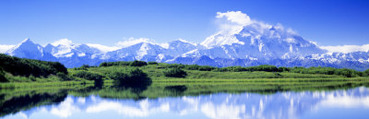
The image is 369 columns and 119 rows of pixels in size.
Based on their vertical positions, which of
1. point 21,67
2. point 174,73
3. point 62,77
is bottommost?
point 62,77

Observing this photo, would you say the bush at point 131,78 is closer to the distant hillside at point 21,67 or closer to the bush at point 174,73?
the bush at point 174,73

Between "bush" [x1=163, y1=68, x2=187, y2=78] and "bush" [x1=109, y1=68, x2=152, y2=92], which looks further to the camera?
"bush" [x1=163, y1=68, x2=187, y2=78]

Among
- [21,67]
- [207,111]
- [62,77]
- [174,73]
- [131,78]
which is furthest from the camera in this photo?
[174,73]

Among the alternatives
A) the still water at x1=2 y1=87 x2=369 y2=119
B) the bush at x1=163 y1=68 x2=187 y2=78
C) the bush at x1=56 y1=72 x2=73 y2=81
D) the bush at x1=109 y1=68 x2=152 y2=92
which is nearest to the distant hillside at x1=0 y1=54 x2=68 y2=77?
the bush at x1=56 y1=72 x2=73 y2=81

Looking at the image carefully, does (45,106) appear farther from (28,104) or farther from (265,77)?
(265,77)

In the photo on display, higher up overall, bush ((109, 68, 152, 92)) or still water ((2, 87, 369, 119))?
bush ((109, 68, 152, 92))

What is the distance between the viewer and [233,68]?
5438 inches

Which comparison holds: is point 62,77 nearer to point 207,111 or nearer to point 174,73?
point 174,73

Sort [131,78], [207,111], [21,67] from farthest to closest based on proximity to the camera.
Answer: [131,78] → [21,67] → [207,111]

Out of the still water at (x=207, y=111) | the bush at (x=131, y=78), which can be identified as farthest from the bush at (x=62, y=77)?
the still water at (x=207, y=111)

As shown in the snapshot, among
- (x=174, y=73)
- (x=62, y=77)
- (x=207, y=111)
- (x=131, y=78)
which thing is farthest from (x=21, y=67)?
(x=174, y=73)

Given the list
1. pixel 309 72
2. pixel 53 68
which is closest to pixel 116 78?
pixel 53 68

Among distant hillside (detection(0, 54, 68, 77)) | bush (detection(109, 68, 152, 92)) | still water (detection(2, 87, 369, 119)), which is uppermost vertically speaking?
distant hillside (detection(0, 54, 68, 77))

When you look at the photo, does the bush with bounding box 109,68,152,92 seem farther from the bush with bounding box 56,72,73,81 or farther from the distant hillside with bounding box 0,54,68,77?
the distant hillside with bounding box 0,54,68,77
